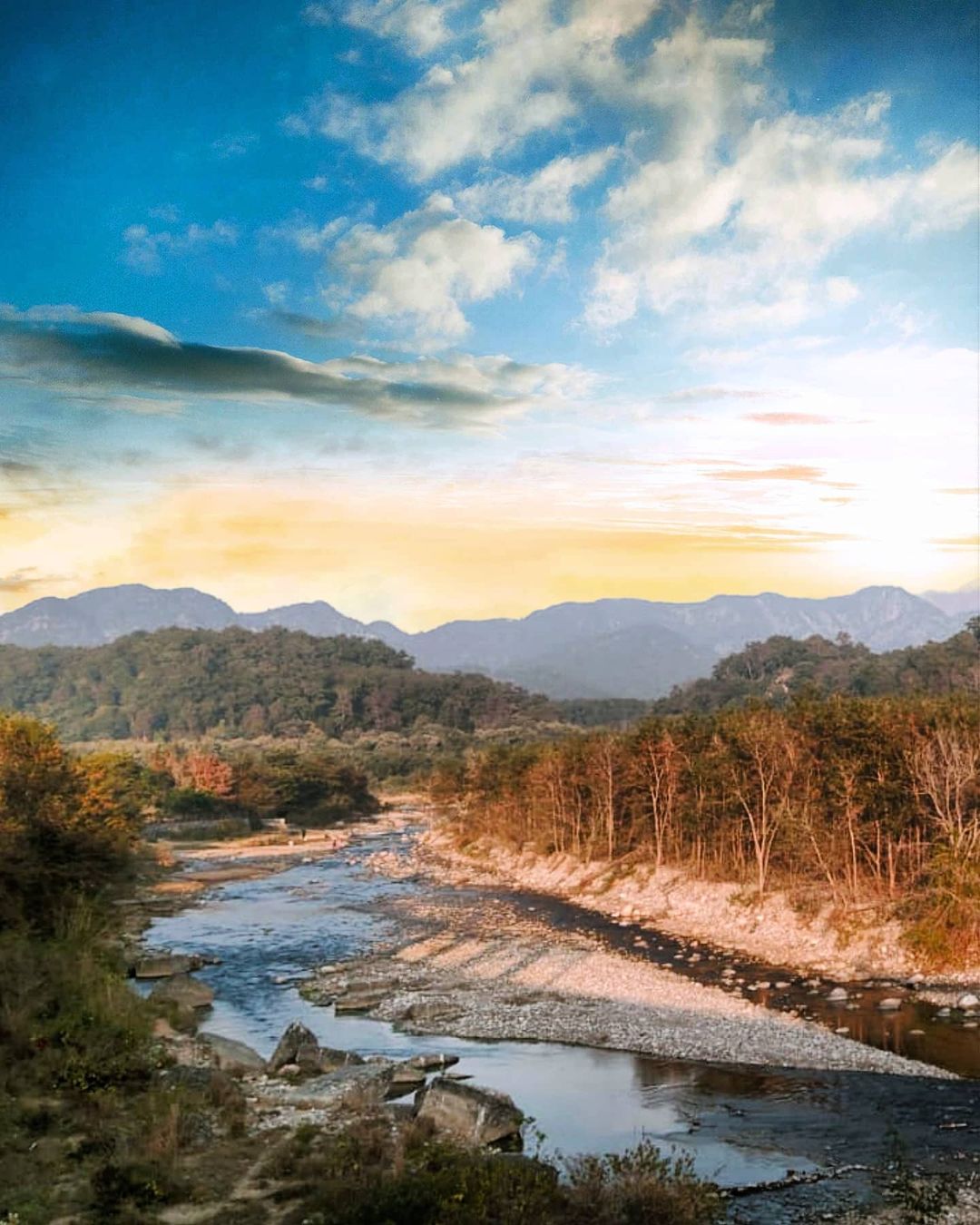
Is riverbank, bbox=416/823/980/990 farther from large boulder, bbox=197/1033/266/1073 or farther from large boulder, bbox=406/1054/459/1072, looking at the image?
large boulder, bbox=197/1033/266/1073

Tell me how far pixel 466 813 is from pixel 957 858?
5536 cm

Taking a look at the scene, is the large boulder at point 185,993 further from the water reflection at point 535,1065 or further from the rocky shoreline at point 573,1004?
the rocky shoreline at point 573,1004

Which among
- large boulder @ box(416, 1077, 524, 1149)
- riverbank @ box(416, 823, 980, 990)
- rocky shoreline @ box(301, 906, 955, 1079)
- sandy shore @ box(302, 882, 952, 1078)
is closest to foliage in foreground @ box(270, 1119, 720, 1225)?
large boulder @ box(416, 1077, 524, 1149)

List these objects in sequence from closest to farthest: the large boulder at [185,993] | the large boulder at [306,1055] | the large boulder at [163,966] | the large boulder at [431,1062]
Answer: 1. the large boulder at [306,1055]
2. the large boulder at [431,1062]
3. the large boulder at [185,993]
4. the large boulder at [163,966]

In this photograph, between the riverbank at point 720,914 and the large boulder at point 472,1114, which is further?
the riverbank at point 720,914

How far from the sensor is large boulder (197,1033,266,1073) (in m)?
26.0

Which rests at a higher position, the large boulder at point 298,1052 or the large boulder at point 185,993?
the large boulder at point 298,1052

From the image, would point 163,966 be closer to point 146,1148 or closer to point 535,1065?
point 535,1065

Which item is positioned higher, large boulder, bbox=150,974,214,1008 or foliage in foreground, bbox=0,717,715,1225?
foliage in foreground, bbox=0,717,715,1225

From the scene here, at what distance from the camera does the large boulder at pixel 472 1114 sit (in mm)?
20234

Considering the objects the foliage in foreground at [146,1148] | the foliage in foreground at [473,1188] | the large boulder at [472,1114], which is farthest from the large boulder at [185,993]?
the foliage in foreground at [473,1188]

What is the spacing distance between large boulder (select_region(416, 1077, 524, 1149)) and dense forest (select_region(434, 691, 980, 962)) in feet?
69.3

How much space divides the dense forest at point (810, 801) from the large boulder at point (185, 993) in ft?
82.0

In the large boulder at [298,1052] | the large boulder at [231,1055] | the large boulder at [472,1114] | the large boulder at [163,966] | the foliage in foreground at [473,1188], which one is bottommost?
the large boulder at [163,966]
